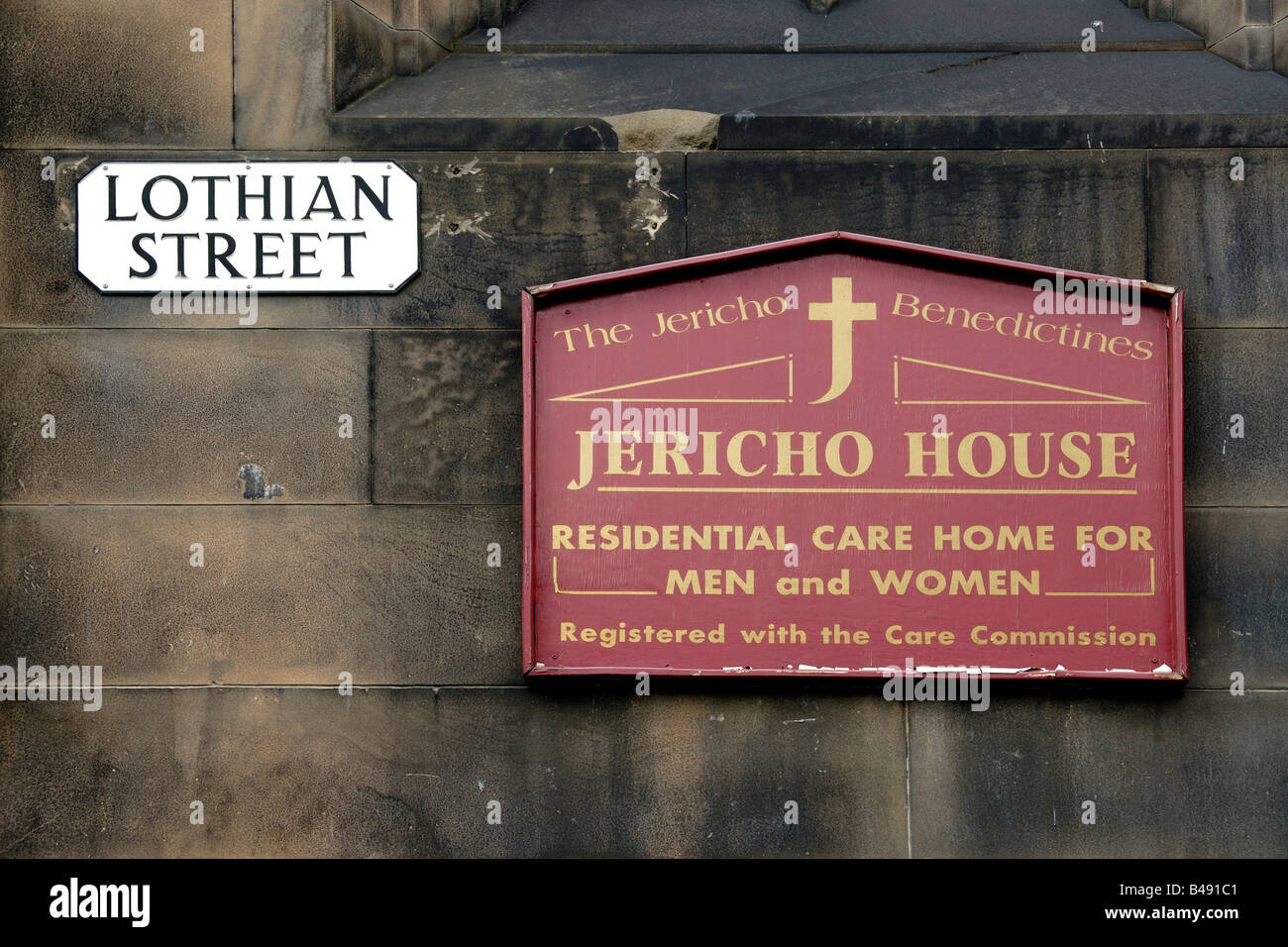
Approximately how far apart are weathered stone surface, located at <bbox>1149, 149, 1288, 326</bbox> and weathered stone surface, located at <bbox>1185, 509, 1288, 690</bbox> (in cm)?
104

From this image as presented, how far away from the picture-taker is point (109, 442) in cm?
559

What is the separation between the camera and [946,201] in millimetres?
5641

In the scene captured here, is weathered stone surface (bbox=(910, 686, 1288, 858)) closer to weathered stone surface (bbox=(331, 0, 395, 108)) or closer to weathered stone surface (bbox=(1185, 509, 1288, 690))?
weathered stone surface (bbox=(1185, 509, 1288, 690))

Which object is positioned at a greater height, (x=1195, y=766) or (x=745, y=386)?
(x=745, y=386)

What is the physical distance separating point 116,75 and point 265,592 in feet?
9.31

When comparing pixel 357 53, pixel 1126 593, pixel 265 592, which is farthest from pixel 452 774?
pixel 357 53

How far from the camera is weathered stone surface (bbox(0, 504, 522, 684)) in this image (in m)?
5.53

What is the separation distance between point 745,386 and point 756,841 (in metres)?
2.29

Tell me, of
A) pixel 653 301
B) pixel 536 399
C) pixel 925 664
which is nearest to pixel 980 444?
pixel 925 664

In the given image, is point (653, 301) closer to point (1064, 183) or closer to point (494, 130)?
point (494, 130)

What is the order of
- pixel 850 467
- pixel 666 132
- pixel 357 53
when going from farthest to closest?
pixel 357 53 < pixel 666 132 < pixel 850 467

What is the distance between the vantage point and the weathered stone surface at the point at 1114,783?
5.42 meters
